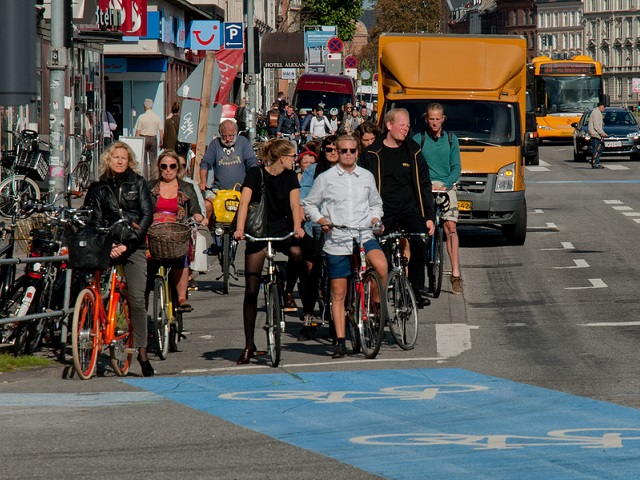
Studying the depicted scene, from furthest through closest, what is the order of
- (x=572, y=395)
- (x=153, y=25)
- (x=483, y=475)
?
1. (x=153, y=25)
2. (x=572, y=395)
3. (x=483, y=475)

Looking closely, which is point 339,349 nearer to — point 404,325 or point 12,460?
point 404,325

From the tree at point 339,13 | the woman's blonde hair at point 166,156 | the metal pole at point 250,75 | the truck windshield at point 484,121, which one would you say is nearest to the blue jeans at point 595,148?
the metal pole at point 250,75

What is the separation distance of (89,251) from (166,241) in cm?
114

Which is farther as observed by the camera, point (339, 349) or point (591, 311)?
point (591, 311)

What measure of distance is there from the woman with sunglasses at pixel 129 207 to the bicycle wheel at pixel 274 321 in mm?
935

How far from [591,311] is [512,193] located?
20.0 ft

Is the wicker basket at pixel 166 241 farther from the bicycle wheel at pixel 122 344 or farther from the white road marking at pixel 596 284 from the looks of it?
the white road marking at pixel 596 284

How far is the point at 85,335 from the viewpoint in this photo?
956cm

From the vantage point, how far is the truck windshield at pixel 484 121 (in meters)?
19.2

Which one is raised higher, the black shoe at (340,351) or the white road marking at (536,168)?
the white road marking at (536,168)

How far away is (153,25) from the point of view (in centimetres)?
4056

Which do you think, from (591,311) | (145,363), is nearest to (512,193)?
(591,311)

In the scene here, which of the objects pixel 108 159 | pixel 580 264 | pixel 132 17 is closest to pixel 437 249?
pixel 580 264

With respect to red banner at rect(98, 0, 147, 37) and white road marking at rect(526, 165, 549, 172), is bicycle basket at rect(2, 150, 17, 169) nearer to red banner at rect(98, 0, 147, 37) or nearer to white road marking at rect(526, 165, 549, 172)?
red banner at rect(98, 0, 147, 37)
